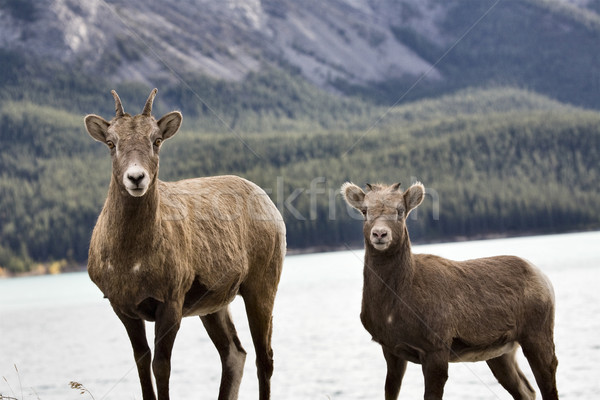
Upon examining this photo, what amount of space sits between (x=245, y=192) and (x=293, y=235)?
11461 centimetres

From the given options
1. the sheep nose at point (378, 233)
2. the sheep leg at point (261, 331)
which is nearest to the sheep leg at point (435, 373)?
the sheep nose at point (378, 233)

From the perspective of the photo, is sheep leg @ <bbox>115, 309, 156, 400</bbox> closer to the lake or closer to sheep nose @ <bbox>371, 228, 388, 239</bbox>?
the lake

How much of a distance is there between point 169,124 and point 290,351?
93.0 ft

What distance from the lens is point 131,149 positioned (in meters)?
8.80

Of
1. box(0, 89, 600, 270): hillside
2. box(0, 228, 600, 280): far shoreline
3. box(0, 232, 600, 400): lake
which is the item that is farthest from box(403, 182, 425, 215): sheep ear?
box(0, 228, 600, 280): far shoreline

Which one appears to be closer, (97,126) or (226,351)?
(97,126)

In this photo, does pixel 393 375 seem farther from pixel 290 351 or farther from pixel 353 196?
pixel 290 351

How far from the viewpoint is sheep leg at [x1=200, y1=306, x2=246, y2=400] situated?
11.0 m

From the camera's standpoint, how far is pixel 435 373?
871 centimetres

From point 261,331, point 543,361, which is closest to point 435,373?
point 543,361

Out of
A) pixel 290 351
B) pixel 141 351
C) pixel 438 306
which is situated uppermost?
pixel 438 306

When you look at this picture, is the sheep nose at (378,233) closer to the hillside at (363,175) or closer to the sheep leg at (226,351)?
the sheep leg at (226,351)

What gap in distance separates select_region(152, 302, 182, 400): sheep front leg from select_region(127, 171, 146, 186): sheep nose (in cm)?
126

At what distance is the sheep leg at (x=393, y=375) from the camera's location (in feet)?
29.7
